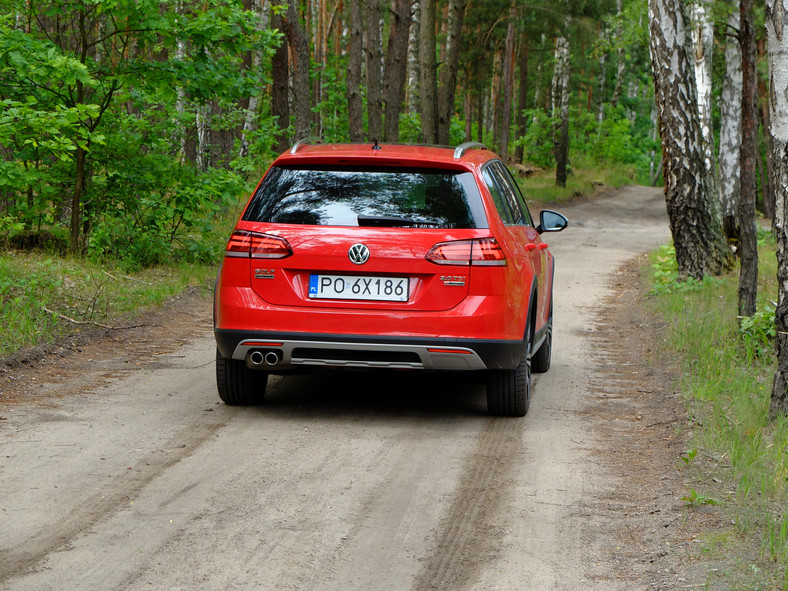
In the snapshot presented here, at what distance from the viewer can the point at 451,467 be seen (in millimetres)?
5570

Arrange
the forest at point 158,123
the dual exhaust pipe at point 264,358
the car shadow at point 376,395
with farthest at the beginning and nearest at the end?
the forest at point 158,123 < the car shadow at point 376,395 < the dual exhaust pipe at point 264,358

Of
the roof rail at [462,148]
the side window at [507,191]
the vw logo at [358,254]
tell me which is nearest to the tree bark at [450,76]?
the side window at [507,191]

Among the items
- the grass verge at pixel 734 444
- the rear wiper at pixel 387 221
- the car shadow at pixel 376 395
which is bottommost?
the car shadow at pixel 376 395

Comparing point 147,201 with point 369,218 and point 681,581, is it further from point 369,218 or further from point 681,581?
point 681,581

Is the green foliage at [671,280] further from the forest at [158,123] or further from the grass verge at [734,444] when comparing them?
the grass verge at [734,444]

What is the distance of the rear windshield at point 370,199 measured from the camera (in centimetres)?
626

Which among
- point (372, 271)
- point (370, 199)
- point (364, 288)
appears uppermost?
point (370, 199)

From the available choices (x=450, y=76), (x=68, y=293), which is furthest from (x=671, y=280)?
(x=450, y=76)

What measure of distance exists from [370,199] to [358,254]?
16.4 inches

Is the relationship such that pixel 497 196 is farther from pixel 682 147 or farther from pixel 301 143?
pixel 682 147

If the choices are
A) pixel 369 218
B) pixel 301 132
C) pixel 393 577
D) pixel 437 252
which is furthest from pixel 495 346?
pixel 301 132

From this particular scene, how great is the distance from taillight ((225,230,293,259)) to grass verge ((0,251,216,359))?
2.60m

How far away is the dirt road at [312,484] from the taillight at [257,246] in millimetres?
1087

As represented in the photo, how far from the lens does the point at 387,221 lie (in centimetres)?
624
